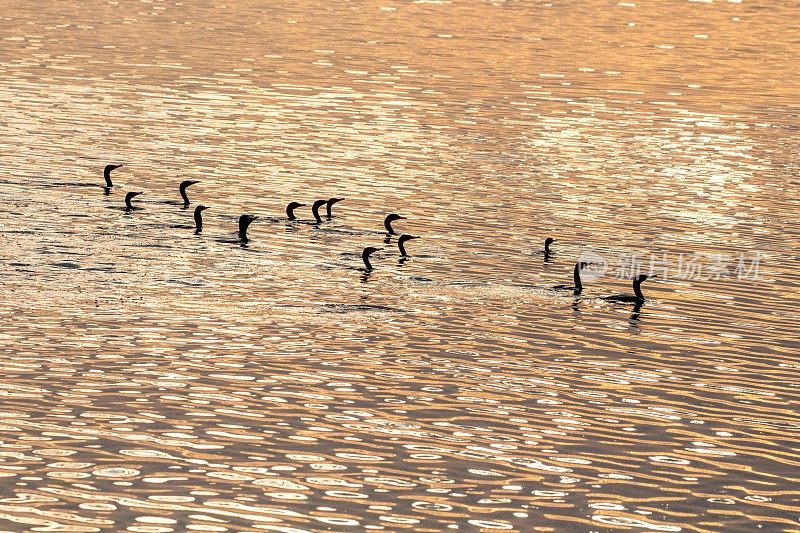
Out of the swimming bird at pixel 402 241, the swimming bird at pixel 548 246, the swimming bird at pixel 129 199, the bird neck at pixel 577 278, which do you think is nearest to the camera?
the bird neck at pixel 577 278

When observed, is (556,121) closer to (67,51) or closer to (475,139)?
(475,139)

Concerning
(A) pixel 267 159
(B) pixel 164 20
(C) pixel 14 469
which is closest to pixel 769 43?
(B) pixel 164 20

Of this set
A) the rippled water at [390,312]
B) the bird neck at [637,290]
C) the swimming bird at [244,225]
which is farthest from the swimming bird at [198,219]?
the bird neck at [637,290]

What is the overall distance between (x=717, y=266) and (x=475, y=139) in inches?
1000

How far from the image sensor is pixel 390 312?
1419 inches

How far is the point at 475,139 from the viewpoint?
2650 inches

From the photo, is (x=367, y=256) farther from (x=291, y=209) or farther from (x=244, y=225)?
(x=291, y=209)

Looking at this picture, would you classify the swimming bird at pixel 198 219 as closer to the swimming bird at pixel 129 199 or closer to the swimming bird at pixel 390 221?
the swimming bird at pixel 129 199

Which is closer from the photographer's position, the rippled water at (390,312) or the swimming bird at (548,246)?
the rippled water at (390,312)

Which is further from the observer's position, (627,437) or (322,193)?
(322,193)

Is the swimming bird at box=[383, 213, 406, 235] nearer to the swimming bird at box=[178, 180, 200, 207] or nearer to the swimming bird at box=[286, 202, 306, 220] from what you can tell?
the swimming bird at box=[286, 202, 306, 220]

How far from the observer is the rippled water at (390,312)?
23.3m

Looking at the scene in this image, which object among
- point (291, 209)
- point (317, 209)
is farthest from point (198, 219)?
point (317, 209)

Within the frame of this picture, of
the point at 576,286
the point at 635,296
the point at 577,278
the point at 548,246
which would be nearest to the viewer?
the point at 635,296
